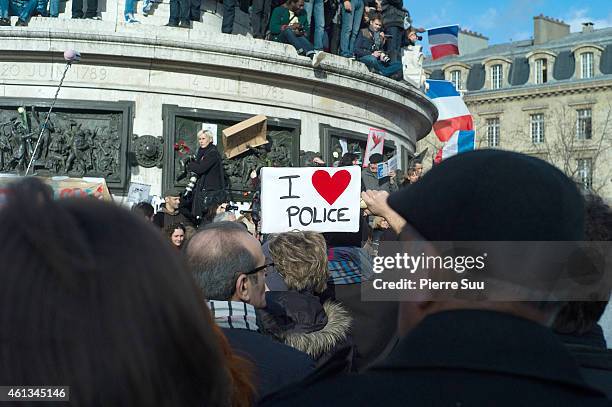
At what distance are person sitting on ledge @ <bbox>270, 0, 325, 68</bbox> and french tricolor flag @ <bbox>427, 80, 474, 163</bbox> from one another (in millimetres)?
6346

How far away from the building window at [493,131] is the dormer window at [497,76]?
391 cm

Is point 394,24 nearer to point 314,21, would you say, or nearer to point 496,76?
point 314,21

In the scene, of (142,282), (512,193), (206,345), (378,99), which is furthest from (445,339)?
(378,99)

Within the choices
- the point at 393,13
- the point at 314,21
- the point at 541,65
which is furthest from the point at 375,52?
the point at 541,65

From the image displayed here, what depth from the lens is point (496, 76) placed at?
75500 millimetres

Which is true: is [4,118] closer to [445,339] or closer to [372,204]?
[372,204]

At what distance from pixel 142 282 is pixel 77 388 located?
20 cm

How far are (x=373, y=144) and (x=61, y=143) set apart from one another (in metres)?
4.84

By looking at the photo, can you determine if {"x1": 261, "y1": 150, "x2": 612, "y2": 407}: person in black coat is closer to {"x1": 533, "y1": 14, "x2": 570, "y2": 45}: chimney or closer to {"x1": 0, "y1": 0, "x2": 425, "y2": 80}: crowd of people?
{"x1": 0, "y1": 0, "x2": 425, "y2": 80}: crowd of people

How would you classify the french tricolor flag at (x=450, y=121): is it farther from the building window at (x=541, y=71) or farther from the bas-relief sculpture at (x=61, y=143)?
the building window at (x=541, y=71)

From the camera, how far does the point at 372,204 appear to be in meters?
4.49

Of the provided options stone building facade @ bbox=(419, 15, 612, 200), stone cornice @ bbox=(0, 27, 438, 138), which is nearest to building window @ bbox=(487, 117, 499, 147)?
stone building facade @ bbox=(419, 15, 612, 200)

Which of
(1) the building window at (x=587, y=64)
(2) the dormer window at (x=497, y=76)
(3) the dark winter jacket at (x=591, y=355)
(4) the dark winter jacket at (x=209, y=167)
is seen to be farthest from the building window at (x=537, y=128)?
(3) the dark winter jacket at (x=591, y=355)

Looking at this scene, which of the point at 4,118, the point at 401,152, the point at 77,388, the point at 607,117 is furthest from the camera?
the point at 607,117
